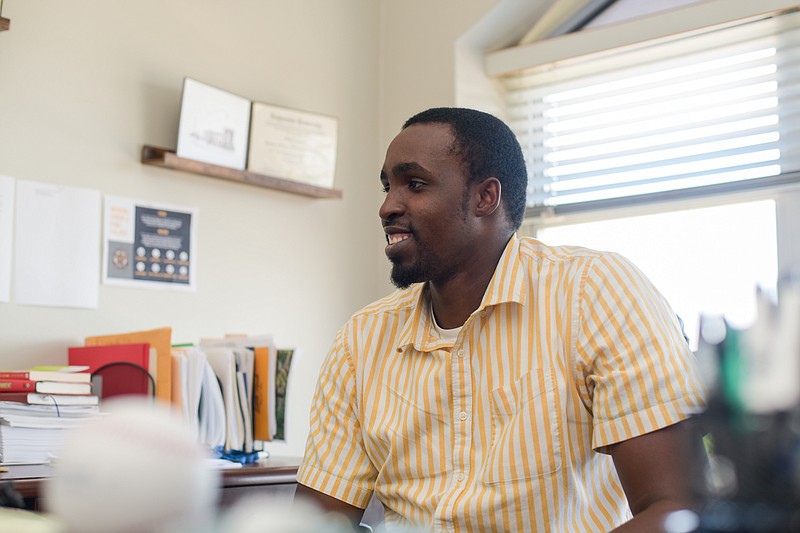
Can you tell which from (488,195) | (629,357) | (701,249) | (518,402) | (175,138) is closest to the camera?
(629,357)

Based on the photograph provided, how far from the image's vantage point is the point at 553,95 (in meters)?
3.08

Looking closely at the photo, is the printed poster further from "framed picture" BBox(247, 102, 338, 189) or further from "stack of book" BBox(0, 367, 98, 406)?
"stack of book" BBox(0, 367, 98, 406)

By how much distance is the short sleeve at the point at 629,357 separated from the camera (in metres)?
1.18

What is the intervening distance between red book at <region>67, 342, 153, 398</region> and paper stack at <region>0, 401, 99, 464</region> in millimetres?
193

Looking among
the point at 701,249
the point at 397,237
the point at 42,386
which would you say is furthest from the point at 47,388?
the point at 701,249

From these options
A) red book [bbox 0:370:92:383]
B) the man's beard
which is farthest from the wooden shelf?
the man's beard

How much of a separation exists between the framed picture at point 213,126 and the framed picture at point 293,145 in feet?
0.15

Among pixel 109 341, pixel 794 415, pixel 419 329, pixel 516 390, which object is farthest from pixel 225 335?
pixel 794 415

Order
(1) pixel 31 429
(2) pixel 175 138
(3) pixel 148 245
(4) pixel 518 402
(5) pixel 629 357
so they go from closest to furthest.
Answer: (5) pixel 629 357 → (4) pixel 518 402 → (1) pixel 31 429 → (3) pixel 148 245 → (2) pixel 175 138

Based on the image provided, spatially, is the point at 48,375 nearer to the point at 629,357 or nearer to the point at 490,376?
the point at 490,376

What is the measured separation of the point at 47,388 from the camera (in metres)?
1.88

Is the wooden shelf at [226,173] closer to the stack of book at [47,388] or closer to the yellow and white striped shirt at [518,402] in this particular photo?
the stack of book at [47,388]

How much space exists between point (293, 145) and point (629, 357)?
1801mm

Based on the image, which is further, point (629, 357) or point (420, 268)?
point (420, 268)
